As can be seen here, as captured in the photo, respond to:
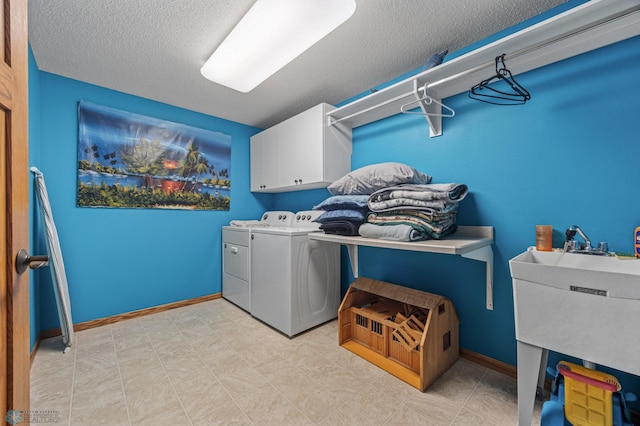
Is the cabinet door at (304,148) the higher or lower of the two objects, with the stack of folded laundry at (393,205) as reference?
higher

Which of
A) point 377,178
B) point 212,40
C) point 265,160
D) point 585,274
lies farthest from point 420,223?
point 265,160

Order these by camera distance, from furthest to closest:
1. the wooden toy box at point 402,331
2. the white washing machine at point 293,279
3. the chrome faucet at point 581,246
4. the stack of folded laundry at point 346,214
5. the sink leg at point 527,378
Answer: the white washing machine at point 293,279 < the stack of folded laundry at point 346,214 < the wooden toy box at point 402,331 < the chrome faucet at point 581,246 < the sink leg at point 527,378

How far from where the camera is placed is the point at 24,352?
75 centimetres

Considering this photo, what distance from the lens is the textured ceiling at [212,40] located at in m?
1.49

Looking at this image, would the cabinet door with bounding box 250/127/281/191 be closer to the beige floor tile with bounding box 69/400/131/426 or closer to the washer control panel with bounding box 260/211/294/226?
the washer control panel with bounding box 260/211/294/226

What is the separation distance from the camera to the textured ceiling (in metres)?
1.49

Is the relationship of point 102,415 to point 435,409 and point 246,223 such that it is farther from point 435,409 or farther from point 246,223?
point 246,223

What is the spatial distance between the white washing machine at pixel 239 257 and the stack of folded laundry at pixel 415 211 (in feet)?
4.65

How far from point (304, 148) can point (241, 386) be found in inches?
77.8

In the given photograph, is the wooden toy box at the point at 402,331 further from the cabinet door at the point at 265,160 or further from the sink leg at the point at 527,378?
the cabinet door at the point at 265,160

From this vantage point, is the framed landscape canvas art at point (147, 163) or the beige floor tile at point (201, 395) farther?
the framed landscape canvas art at point (147, 163)

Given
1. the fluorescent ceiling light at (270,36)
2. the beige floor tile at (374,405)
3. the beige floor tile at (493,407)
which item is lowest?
the beige floor tile at (374,405)

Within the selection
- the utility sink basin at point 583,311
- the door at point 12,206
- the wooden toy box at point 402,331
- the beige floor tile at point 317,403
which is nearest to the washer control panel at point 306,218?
the wooden toy box at point 402,331

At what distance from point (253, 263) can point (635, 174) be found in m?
2.63
